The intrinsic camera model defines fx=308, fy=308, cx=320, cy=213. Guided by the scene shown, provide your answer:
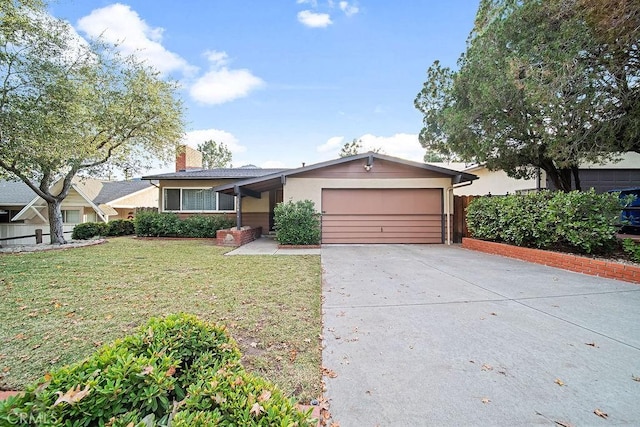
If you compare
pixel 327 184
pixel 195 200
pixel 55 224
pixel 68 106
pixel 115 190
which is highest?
pixel 68 106

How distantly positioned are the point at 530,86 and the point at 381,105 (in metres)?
13.0

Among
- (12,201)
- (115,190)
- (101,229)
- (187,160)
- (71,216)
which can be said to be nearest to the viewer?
(101,229)

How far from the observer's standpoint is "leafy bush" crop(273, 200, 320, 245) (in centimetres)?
1029

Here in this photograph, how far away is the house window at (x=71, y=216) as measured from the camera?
59.1 feet

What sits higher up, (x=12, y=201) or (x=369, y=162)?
(x=369, y=162)

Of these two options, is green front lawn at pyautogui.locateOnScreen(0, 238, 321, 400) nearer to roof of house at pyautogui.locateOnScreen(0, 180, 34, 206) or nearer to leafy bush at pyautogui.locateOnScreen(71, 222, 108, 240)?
leafy bush at pyautogui.locateOnScreen(71, 222, 108, 240)

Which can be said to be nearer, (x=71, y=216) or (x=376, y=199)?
(x=376, y=199)

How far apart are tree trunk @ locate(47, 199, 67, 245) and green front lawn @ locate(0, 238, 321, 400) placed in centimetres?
370

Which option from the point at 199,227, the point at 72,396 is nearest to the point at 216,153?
the point at 199,227

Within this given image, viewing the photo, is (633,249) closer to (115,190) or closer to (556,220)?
(556,220)

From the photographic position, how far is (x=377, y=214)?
11398mm

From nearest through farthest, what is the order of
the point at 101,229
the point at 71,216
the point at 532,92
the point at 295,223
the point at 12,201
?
the point at 532,92
the point at 295,223
the point at 101,229
the point at 71,216
the point at 12,201

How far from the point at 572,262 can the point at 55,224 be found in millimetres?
15348

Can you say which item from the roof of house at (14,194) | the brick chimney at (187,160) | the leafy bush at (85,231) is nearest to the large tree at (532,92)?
the brick chimney at (187,160)
